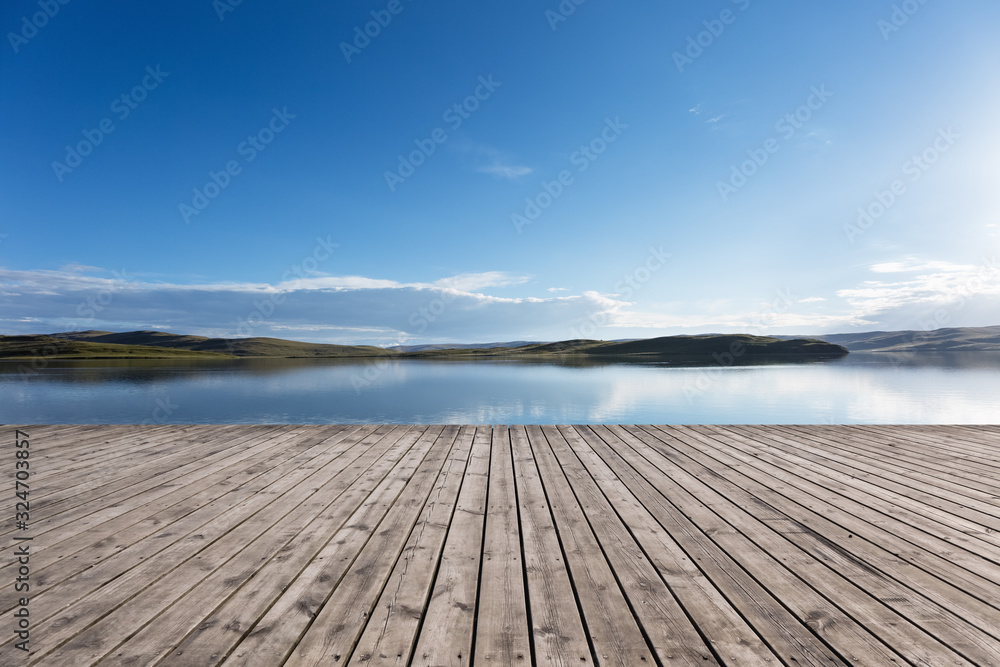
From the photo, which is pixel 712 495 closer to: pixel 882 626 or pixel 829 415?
pixel 882 626

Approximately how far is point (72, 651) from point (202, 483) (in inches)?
95.1

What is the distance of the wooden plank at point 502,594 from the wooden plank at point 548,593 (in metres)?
0.05

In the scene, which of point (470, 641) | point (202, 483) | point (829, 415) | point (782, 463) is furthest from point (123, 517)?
point (829, 415)

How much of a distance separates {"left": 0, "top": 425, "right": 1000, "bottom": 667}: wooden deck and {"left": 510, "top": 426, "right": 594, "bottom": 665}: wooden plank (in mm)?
12

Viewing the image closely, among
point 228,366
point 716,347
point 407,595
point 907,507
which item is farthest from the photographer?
point 716,347

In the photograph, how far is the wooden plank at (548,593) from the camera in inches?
71.2

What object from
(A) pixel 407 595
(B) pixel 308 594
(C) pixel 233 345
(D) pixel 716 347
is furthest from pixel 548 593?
(C) pixel 233 345

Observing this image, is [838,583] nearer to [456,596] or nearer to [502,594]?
[502,594]

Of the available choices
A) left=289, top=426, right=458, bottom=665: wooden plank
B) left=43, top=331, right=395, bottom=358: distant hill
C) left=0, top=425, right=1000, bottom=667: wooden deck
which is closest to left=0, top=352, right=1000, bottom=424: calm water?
left=0, top=425, right=1000, bottom=667: wooden deck

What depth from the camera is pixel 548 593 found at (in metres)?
2.24

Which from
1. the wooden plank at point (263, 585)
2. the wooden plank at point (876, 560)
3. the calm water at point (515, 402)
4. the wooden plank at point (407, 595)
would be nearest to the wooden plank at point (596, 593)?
the wooden plank at point (407, 595)

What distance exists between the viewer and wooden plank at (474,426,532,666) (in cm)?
181

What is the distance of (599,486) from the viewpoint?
157 inches

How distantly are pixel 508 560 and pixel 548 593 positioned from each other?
0.39 metres
